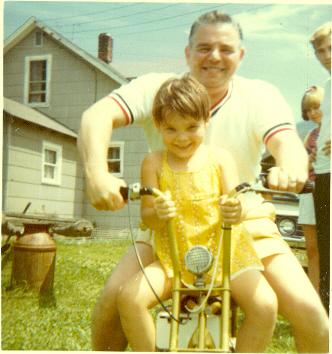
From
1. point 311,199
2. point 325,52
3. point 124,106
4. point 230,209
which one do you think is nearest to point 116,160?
point 124,106

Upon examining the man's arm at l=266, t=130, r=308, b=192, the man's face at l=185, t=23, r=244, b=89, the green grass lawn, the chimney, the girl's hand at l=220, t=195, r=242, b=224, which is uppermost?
the chimney

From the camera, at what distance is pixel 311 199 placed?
7.80 feet

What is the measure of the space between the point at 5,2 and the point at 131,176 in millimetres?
1046

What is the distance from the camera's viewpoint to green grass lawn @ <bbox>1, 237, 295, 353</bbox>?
236 cm

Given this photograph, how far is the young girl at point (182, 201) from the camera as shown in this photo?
5.98ft

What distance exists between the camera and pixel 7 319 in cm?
239

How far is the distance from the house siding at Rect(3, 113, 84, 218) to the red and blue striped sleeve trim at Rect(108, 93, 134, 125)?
0.40m

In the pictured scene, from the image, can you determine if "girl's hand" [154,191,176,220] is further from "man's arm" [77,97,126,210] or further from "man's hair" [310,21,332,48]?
"man's hair" [310,21,332,48]

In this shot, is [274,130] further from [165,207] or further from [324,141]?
[165,207]

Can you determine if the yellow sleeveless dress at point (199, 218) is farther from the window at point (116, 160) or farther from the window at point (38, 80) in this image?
the window at point (38, 80)

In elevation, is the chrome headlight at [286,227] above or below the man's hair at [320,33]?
below

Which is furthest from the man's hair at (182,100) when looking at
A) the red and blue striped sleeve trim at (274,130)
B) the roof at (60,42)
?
the roof at (60,42)

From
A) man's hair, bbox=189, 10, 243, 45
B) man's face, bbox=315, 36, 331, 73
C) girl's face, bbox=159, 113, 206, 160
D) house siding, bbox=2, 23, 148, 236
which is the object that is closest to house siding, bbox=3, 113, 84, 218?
house siding, bbox=2, 23, 148, 236

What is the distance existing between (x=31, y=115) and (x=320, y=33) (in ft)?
4.52
